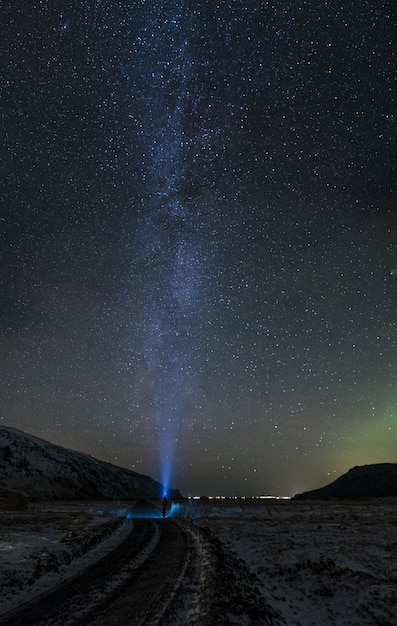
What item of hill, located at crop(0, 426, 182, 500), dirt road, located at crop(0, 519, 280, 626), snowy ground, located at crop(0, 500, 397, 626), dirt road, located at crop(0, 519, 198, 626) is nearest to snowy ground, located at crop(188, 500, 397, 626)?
snowy ground, located at crop(0, 500, 397, 626)

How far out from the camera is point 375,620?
386 inches

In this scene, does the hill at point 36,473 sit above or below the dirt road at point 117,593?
above

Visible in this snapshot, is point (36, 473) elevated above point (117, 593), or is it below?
above

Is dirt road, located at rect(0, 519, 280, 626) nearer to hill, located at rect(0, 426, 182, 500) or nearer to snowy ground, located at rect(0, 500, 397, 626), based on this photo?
snowy ground, located at rect(0, 500, 397, 626)

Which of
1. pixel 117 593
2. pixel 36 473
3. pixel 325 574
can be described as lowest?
pixel 117 593

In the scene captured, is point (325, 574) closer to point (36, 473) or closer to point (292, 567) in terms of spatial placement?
point (292, 567)

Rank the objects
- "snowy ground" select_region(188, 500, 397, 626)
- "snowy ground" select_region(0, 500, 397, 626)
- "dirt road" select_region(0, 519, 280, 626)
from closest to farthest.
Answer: "dirt road" select_region(0, 519, 280, 626)
"snowy ground" select_region(188, 500, 397, 626)
"snowy ground" select_region(0, 500, 397, 626)

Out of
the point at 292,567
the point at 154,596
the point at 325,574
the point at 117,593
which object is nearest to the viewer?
the point at 154,596

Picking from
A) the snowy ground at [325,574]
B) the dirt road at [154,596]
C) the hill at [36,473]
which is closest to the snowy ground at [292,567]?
the snowy ground at [325,574]

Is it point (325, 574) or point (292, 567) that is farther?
point (292, 567)

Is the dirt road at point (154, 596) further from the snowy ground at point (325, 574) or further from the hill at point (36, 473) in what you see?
the hill at point (36, 473)

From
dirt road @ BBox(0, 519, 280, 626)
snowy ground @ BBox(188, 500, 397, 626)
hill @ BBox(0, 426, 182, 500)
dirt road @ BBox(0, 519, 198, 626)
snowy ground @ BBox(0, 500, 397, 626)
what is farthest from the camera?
hill @ BBox(0, 426, 182, 500)

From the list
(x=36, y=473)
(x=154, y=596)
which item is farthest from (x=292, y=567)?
(x=36, y=473)

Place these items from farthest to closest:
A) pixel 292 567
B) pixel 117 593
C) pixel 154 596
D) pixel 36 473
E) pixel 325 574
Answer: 1. pixel 36 473
2. pixel 292 567
3. pixel 325 574
4. pixel 117 593
5. pixel 154 596
